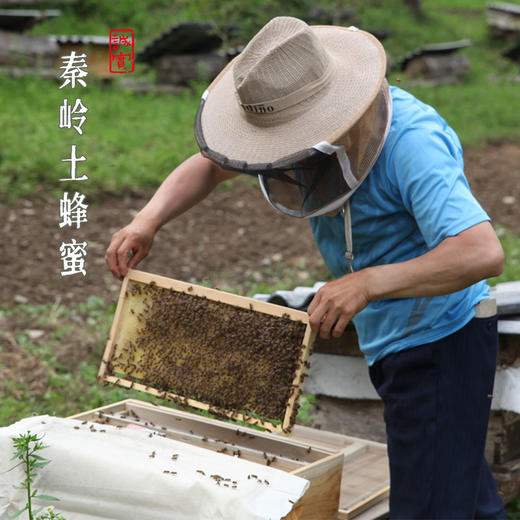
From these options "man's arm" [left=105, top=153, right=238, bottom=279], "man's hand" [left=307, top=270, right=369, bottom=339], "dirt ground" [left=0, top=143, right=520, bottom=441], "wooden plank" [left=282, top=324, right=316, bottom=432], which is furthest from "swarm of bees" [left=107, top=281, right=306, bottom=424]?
"dirt ground" [left=0, top=143, right=520, bottom=441]

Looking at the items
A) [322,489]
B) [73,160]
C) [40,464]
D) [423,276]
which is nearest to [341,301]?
[423,276]

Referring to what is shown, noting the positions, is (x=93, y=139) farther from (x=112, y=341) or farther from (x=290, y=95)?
(x=290, y=95)

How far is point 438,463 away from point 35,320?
335 cm

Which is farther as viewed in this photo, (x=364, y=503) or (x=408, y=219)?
(x=364, y=503)

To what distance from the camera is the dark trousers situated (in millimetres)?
2248

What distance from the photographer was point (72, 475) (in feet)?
7.14

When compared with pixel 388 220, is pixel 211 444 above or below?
below

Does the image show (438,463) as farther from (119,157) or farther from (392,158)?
(119,157)

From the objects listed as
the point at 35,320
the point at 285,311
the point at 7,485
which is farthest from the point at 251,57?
the point at 35,320

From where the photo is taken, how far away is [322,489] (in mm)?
2312

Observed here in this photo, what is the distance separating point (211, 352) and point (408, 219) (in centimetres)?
84

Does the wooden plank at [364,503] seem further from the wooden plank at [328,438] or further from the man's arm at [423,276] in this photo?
the man's arm at [423,276]

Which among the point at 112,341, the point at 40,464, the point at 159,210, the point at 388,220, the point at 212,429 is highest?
the point at 388,220

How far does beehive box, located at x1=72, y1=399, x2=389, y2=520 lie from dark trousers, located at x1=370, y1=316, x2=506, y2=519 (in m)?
0.22
